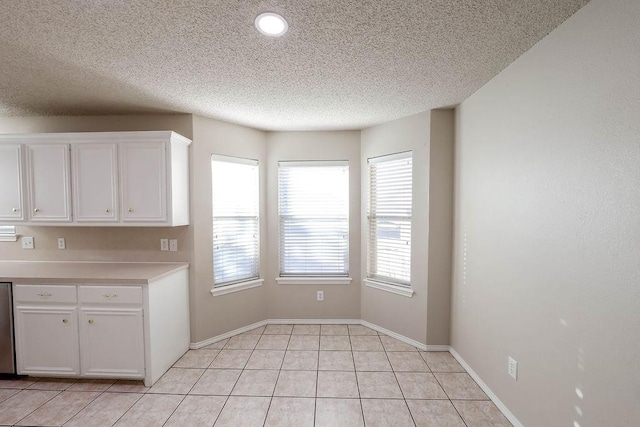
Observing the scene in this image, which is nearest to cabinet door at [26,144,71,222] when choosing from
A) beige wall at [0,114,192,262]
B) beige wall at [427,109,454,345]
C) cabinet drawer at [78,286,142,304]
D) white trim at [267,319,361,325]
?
beige wall at [0,114,192,262]

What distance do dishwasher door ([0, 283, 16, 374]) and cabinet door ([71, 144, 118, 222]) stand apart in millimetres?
783

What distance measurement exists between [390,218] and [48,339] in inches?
134

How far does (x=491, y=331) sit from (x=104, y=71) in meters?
3.51

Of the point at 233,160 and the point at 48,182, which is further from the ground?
the point at 233,160

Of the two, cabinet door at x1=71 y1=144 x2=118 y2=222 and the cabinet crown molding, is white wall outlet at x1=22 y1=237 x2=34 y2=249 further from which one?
the cabinet crown molding

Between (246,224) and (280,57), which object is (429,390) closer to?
(246,224)

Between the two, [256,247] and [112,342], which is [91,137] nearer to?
[112,342]

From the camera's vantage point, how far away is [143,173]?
2656mm

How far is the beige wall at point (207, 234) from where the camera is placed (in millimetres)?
2992

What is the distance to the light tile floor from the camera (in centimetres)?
199

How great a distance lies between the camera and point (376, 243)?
11.3 ft

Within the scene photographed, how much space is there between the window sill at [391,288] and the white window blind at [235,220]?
4.67 feet

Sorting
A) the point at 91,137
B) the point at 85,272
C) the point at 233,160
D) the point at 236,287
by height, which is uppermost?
the point at 91,137

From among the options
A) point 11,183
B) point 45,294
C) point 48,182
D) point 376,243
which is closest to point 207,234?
point 45,294
